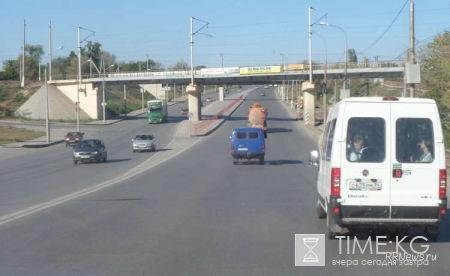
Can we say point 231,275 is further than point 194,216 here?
No

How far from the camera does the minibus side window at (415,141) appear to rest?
10.5 m

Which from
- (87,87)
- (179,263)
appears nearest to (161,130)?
(87,87)

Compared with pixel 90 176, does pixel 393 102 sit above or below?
above

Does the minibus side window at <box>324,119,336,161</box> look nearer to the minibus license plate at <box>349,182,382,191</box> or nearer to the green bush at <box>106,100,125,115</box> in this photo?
the minibus license plate at <box>349,182,382,191</box>

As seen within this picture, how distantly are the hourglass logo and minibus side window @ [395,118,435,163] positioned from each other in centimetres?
192

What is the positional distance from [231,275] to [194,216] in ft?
19.6

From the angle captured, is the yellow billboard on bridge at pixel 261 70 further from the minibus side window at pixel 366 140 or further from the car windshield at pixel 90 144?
the minibus side window at pixel 366 140

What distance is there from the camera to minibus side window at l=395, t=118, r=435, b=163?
1048cm

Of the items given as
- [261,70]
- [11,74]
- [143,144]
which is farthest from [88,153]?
[11,74]

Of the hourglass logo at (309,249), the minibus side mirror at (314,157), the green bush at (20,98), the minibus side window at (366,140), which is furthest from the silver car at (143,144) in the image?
the green bush at (20,98)

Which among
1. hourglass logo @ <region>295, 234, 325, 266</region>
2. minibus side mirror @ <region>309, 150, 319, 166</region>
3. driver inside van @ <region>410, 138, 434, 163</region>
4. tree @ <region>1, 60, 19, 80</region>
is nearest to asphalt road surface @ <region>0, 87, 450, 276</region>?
hourglass logo @ <region>295, 234, 325, 266</region>

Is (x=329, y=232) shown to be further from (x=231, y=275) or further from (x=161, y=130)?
(x=161, y=130)

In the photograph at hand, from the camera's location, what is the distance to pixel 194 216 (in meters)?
14.5

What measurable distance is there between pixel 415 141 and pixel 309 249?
8.02 feet
